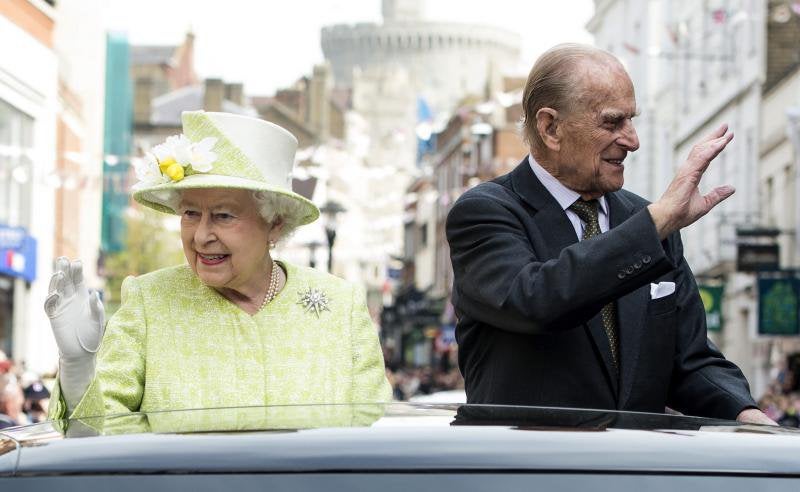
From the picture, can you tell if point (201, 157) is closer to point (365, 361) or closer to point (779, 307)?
point (365, 361)

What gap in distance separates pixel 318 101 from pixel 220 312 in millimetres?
96994

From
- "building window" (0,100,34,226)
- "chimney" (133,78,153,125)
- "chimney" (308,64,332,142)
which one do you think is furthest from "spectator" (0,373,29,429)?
"chimney" (308,64,332,142)

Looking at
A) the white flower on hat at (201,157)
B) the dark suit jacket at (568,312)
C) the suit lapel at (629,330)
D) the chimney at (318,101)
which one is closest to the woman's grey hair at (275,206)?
the white flower on hat at (201,157)

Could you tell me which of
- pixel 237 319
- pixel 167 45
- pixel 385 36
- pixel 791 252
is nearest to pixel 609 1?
pixel 791 252

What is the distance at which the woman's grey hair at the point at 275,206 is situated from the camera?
4.73 m

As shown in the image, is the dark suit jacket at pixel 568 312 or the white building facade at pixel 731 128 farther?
the white building facade at pixel 731 128

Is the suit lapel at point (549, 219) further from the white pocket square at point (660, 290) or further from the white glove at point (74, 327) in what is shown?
the white glove at point (74, 327)

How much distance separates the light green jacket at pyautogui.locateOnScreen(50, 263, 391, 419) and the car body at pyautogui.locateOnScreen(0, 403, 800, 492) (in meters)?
1.41

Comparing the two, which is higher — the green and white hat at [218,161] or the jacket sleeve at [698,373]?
the green and white hat at [218,161]

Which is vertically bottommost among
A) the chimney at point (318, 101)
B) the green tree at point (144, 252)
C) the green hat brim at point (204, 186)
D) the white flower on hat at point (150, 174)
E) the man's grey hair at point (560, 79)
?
the green hat brim at point (204, 186)

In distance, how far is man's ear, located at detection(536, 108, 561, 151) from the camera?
4473 millimetres

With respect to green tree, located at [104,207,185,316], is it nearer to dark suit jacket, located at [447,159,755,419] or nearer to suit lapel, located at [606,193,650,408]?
dark suit jacket, located at [447,159,755,419]

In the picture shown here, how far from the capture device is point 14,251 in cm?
3184

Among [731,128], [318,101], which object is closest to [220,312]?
[731,128]
